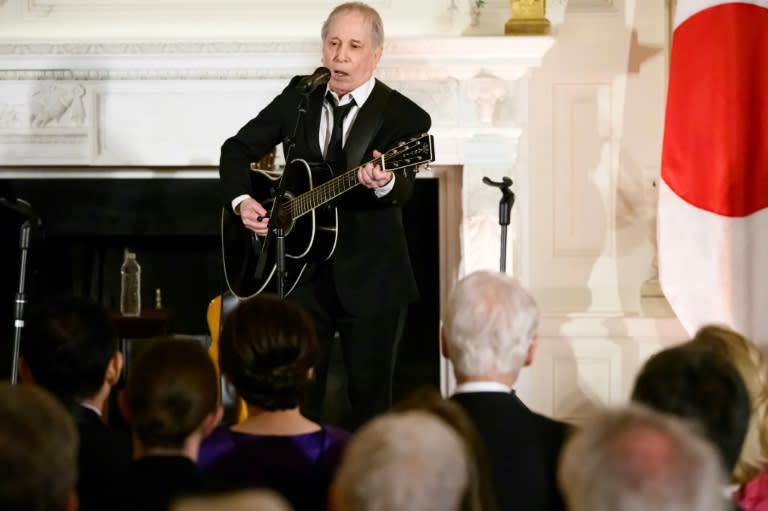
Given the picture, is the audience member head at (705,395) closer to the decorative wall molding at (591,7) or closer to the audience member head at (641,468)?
the audience member head at (641,468)

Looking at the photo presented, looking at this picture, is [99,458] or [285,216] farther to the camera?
[285,216]

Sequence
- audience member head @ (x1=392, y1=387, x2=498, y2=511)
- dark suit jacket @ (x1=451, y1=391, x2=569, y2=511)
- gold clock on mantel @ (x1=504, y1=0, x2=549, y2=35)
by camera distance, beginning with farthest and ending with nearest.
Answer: gold clock on mantel @ (x1=504, y1=0, x2=549, y2=35) < dark suit jacket @ (x1=451, y1=391, x2=569, y2=511) < audience member head @ (x1=392, y1=387, x2=498, y2=511)

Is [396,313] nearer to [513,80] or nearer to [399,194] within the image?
[399,194]

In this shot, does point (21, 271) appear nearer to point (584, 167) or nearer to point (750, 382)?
point (584, 167)

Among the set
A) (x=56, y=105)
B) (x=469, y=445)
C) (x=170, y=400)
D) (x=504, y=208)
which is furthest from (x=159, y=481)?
(x=56, y=105)

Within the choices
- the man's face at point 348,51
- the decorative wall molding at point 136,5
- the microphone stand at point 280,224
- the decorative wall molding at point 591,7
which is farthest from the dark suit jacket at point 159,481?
the decorative wall molding at point 591,7

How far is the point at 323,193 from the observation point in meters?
3.19

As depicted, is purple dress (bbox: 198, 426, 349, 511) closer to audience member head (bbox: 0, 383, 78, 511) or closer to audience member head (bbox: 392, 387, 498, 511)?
audience member head (bbox: 392, 387, 498, 511)

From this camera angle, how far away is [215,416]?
1.88 metres

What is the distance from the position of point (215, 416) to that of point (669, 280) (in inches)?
109

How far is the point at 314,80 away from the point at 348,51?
325mm

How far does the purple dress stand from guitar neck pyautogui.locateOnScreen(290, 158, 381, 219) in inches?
47.9

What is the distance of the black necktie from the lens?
327cm

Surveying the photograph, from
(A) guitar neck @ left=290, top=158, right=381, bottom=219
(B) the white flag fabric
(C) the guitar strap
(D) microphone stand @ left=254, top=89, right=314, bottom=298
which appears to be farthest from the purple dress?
(B) the white flag fabric
